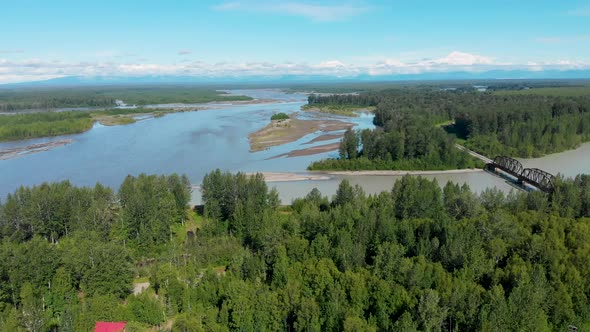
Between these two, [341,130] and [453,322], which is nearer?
[453,322]

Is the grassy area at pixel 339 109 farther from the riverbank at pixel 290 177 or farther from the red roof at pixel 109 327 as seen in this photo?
the red roof at pixel 109 327

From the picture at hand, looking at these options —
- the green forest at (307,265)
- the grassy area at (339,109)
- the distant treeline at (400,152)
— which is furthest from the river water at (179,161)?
the grassy area at (339,109)

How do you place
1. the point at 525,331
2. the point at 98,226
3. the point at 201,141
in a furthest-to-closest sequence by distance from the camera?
the point at 201,141 → the point at 98,226 → the point at 525,331

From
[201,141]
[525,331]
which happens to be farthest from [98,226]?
[201,141]

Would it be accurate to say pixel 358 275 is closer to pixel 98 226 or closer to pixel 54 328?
pixel 54 328

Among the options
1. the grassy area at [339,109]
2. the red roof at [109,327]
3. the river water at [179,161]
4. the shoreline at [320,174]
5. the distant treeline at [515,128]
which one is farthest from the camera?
the grassy area at [339,109]
